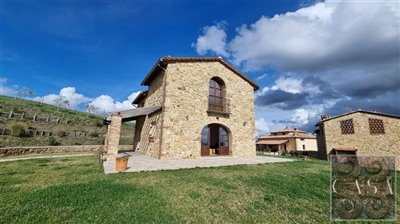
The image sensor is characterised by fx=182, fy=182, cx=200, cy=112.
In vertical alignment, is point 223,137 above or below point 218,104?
below

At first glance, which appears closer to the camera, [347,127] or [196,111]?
[196,111]

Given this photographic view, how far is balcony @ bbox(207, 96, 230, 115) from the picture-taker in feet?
46.8

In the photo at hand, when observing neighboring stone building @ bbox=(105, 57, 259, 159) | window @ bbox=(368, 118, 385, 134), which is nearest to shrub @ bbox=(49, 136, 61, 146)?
neighboring stone building @ bbox=(105, 57, 259, 159)

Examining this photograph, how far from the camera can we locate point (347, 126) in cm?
1727

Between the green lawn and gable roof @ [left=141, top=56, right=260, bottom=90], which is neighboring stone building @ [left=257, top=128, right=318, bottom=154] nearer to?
gable roof @ [left=141, top=56, right=260, bottom=90]

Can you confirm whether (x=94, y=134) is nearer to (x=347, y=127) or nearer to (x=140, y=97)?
(x=140, y=97)

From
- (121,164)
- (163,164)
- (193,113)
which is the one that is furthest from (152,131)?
(121,164)

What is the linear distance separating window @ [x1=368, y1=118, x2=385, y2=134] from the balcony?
510 inches

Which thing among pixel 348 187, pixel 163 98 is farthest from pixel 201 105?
pixel 348 187

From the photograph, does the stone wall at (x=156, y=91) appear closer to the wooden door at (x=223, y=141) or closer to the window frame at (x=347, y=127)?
the wooden door at (x=223, y=141)

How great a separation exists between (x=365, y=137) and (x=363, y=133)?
369 millimetres

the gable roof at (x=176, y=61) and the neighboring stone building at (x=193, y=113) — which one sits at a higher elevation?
the gable roof at (x=176, y=61)

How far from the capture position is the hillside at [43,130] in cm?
1981

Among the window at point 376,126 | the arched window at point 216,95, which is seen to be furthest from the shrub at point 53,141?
the window at point 376,126
